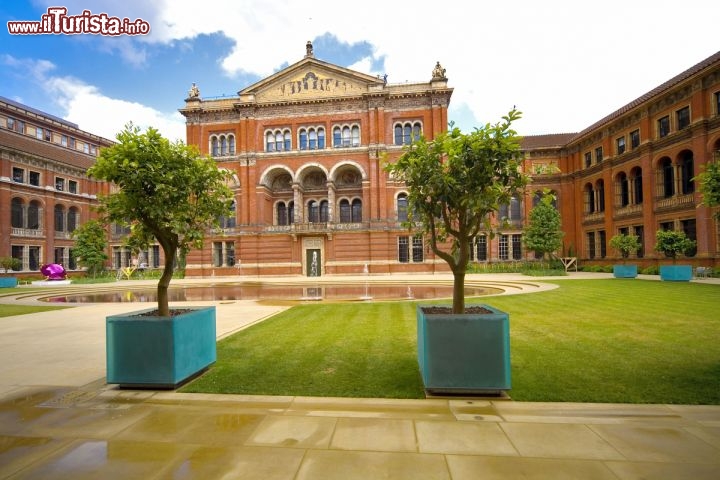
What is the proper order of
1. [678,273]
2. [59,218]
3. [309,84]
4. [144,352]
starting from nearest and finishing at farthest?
[144,352], [678,273], [309,84], [59,218]

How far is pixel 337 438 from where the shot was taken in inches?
149

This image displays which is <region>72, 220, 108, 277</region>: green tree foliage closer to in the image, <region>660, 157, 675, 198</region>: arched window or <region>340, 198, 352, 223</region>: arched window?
<region>340, 198, 352, 223</region>: arched window

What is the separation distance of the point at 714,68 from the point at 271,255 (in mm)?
36370

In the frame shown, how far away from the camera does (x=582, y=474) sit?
307 centimetres

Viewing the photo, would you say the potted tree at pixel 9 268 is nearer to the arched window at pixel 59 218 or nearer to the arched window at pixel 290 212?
the arched window at pixel 59 218

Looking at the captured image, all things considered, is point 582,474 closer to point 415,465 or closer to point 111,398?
point 415,465

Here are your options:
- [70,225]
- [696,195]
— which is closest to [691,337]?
[696,195]

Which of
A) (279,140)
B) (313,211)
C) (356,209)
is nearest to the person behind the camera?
(279,140)

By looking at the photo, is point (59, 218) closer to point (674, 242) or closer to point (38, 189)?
point (38, 189)

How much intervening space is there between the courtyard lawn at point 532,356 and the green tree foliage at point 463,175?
1699mm

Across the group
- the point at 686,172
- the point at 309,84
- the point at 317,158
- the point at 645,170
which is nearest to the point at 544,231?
the point at 645,170

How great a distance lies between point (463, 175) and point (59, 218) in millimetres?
51701

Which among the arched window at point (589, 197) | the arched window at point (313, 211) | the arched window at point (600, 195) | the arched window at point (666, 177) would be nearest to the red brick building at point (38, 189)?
the arched window at point (313, 211)

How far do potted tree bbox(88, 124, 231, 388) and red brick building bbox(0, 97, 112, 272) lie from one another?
4326 centimetres
